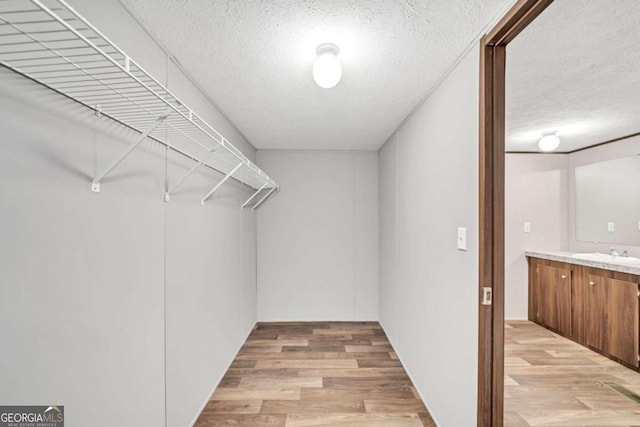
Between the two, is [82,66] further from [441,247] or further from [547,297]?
[547,297]

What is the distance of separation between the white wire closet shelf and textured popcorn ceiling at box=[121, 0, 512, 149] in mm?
409

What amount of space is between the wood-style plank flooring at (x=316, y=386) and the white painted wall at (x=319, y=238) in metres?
0.57

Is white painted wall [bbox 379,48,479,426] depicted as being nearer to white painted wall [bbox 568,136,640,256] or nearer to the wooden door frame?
the wooden door frame

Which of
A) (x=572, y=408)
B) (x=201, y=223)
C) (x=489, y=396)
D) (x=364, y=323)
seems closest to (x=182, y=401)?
(x=201, y=223)

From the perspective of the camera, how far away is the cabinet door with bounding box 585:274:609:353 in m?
2.32

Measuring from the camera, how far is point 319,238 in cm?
407

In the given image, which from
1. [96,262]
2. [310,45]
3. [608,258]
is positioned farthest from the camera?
[608,258]

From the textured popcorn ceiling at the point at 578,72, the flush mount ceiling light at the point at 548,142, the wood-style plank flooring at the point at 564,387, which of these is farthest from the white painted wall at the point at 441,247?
the flush mount ceiling light at the point at 548,142

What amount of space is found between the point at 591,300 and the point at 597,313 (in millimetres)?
111

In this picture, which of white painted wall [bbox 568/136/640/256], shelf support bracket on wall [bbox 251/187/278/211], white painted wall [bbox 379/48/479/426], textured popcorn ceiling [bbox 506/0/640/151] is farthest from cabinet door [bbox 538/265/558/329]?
shelf support bracket on wall [bbox 251/187/278/211]

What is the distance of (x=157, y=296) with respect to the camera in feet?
5.02

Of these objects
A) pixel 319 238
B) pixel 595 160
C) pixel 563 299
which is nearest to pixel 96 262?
pixel 319 238

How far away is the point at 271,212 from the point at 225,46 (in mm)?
2642

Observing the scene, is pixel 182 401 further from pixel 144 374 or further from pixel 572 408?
pixel 572 408
